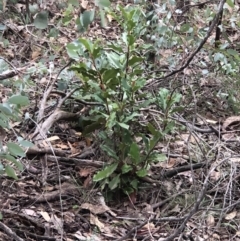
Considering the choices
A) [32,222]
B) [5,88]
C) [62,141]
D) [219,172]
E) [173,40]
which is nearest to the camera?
[32,222]

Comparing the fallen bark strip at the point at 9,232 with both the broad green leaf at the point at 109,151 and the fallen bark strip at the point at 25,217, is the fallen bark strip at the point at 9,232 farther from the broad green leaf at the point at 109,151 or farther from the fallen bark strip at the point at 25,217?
the broad green leaf at the point at 109,151

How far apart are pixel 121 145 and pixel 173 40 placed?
1418 mm

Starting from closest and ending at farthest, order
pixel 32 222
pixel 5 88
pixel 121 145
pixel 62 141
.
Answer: pixel 32 222, pixel 121 145, pixel 62 141, pixel 5 88

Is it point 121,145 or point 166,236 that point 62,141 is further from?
→ point 166,236

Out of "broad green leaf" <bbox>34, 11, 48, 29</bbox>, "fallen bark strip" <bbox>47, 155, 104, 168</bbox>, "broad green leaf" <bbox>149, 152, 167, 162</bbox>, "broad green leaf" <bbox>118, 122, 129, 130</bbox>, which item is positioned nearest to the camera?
"broad green leaf" <bbox>34, 11, 48, 29</bbox>

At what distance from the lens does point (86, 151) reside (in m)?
3.02

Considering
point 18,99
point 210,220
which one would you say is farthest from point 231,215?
point 18,99

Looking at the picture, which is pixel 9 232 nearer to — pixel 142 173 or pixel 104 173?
pixel 104 173

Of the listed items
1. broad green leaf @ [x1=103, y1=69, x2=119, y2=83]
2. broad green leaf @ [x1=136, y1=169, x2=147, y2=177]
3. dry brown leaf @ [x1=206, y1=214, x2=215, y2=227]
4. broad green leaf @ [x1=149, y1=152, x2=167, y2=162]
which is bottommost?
dry brown leaf @ [x1=206, y1=214, x2=215, y2=227]

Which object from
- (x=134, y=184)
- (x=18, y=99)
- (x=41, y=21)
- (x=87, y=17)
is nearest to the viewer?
(x=18, y=99)

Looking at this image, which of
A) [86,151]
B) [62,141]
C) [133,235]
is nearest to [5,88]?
[62,141]

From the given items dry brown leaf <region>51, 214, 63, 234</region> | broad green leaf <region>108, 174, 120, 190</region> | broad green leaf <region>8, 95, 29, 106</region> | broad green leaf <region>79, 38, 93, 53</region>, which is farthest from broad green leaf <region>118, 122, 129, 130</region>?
broad green leaf <region>8, 95, 29, 106</region>

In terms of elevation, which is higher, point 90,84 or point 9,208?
point 90,84

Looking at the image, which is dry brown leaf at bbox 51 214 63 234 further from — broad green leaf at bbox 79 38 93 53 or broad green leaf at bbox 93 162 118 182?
broad green leaf at bbox 79 38 93 53
